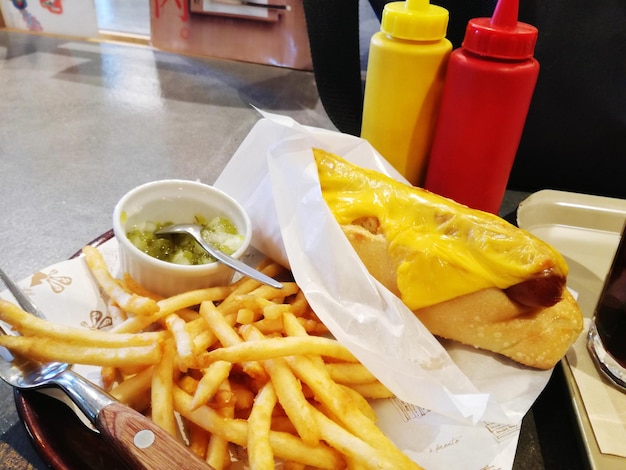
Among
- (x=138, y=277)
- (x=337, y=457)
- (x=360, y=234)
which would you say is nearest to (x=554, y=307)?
(x=360, y=234)

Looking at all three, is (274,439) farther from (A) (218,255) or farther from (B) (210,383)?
(A) (218,255)

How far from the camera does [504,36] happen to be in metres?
1.12

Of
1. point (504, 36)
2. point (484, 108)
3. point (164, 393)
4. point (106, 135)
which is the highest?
point (504, 36)

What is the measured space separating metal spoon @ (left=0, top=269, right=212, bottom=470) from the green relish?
31cm

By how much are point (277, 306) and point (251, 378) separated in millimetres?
130

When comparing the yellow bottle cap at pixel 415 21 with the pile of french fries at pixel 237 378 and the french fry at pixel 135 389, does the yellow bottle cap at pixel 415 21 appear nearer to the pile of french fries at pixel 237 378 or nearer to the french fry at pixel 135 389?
the pile of french fries at pixel 237 378

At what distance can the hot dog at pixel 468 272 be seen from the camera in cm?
97

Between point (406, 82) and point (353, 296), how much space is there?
547 mm

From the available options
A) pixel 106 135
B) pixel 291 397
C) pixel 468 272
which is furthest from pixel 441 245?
pixel 106 135

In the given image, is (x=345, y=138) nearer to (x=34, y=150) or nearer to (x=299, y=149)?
(x=299, y=149)

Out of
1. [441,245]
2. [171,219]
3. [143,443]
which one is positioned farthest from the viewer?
[171,219]

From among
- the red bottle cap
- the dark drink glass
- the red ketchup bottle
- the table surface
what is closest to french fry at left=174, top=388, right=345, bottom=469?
the table surface

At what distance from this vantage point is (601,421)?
36.4 inches

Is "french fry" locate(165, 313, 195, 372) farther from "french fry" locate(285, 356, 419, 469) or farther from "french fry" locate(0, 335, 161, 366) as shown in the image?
"french fry" locate(285, 356, 419, 469)
